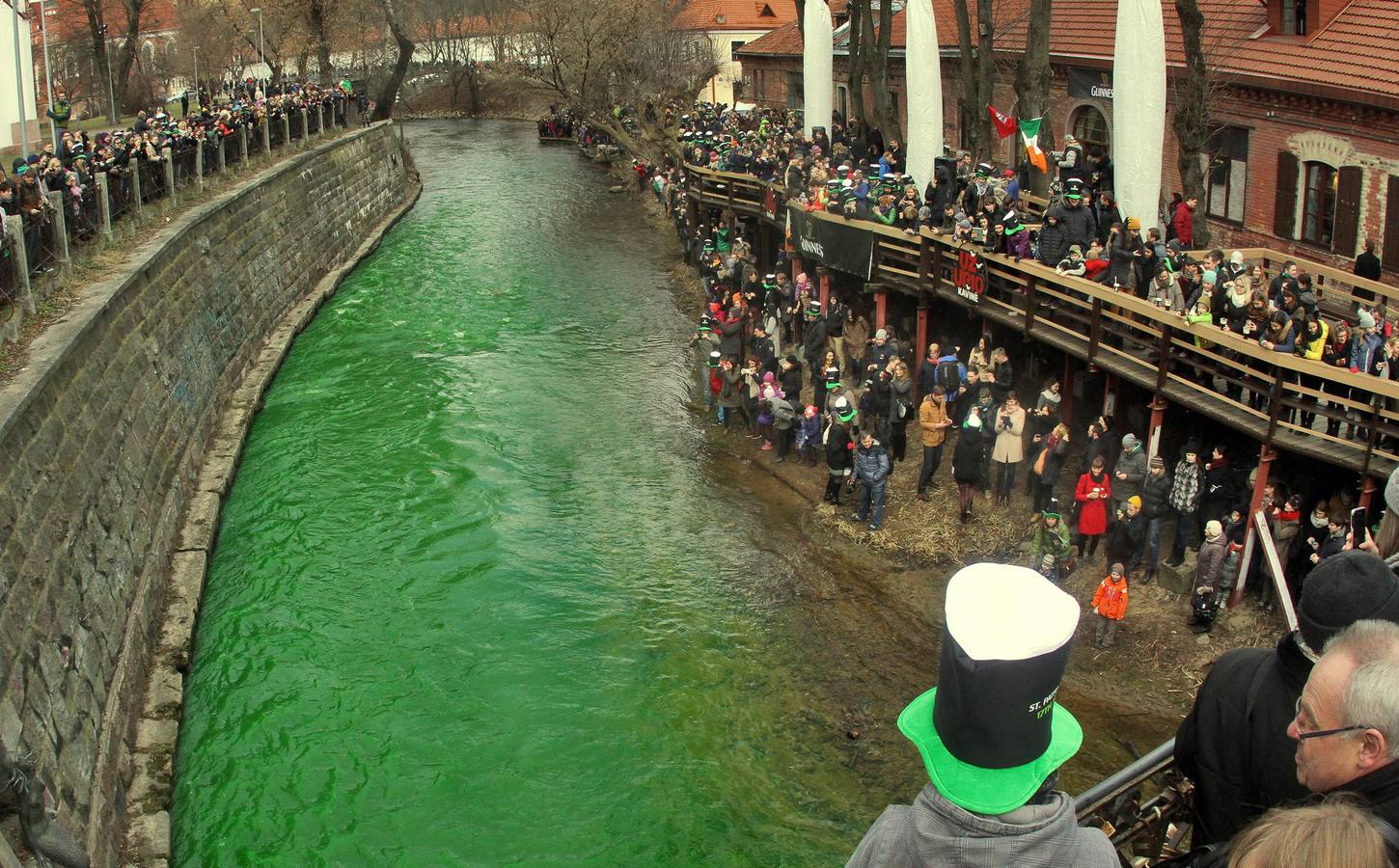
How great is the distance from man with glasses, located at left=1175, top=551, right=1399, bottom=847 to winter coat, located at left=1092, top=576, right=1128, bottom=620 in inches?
315

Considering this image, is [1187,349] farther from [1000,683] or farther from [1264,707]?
[1000,683]

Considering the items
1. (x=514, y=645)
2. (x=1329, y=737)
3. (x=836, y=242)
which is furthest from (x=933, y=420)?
(x=1329, y=737)

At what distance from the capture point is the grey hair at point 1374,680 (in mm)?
3131

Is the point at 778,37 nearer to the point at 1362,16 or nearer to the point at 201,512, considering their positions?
the point at 1362,16

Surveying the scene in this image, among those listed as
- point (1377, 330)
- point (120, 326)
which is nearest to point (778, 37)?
point (120, 326)

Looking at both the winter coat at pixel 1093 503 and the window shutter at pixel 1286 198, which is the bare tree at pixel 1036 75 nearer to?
the window shutter at pixel 1286 198

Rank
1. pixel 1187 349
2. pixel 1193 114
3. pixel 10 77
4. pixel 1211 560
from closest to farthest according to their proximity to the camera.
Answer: pixel 1211 560
pixel 1187 349
pixel 1193 114
pixel 10 77

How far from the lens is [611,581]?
1483cm

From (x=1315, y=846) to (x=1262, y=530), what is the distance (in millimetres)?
9751

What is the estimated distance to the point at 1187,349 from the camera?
13289mm

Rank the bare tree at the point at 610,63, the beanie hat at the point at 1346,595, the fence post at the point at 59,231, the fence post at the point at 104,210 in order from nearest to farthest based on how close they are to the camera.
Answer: the beanie hat at the point at 1346,595, the fence post at the point at 59,231, the fence post at the point at 104,210, the bare tree at the point at 610,63

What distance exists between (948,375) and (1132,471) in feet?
11.3

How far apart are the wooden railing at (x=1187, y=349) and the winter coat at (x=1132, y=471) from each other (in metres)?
0.67

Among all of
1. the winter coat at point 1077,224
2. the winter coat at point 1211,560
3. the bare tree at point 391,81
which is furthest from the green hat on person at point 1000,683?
the bare tree at point 391,81
